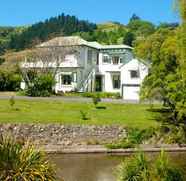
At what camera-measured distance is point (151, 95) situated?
47.8 m

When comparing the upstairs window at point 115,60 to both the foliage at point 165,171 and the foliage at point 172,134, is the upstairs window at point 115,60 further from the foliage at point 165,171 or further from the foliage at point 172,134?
the foliage at point 165,171

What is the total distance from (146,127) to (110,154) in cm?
665

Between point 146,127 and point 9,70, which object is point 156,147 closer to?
point 146,127

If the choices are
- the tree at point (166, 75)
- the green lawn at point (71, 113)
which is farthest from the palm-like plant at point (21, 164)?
the tree at point (166, 75)

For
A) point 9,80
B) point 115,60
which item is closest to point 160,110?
point 9,80

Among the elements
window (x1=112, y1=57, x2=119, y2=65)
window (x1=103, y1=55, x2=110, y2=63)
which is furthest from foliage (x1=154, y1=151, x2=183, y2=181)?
window (x1=103, y1=55, x2=110, y2=63)

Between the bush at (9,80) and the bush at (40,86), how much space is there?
7402 millimetres

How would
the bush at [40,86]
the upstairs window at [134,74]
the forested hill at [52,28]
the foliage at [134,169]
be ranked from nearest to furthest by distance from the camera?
1. the foliage at [134,169]
2. the bush at [40,86]
3. the upstairs window at [134,74]
4. the forested hill at [52,28]

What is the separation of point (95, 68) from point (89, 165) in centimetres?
4963

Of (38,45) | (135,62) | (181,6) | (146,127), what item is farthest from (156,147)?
(38,45)

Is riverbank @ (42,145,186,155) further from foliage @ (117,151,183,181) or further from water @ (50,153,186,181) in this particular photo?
foliage @ (117,151,183,181)

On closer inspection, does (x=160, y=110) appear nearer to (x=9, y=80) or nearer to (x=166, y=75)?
(x=166, y=75)

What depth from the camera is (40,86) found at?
208 feet

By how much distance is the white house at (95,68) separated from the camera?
73875 millimetres
